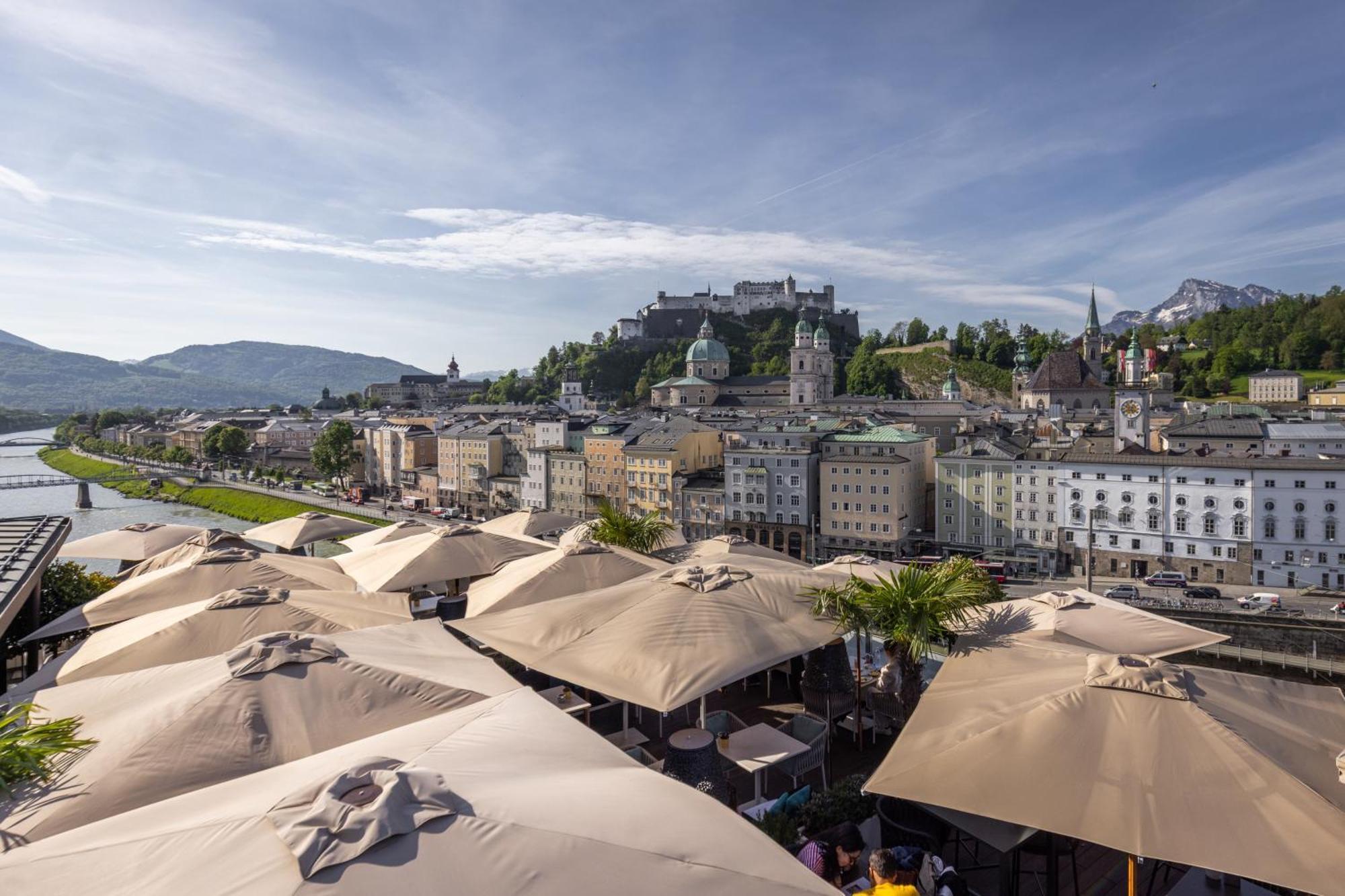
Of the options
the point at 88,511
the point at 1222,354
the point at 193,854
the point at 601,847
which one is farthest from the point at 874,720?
the point at 1222,354

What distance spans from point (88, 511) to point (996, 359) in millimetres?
100341

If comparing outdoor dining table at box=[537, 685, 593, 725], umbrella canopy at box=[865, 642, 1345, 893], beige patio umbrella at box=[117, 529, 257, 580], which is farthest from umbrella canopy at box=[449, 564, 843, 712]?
beige patio umbrella at box=[117, 529, 257, 580]

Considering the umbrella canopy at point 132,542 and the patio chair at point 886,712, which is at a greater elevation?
the umbrella canopy at point 132,542

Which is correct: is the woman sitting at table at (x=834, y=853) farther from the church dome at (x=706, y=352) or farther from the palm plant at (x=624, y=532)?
the church dome at (x=706, y=352)

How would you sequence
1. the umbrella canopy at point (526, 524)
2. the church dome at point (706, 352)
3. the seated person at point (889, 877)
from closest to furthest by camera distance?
the seated person at point (889, 877)
the umbrella canopy at point (526, 524)
the church dome at point (706, 352)

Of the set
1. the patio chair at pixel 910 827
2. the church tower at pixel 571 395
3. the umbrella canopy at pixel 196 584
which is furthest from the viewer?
the church tower at pixel 571 395

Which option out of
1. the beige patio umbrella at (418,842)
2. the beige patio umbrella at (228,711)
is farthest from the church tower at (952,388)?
the beige patio umbrella at (418,842)

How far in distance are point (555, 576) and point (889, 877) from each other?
7001 millimetres

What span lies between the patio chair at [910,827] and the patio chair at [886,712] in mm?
2439

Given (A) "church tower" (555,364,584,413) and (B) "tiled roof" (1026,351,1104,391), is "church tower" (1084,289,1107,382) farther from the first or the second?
(A) "church tower" (555,364,584,413)

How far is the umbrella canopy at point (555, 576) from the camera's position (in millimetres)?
10672

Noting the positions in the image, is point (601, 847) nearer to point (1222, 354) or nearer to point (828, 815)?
point (828, 815)

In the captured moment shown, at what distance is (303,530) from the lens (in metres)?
17.9

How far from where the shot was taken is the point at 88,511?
6419 centimetres
